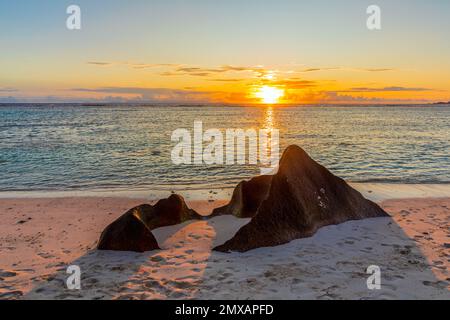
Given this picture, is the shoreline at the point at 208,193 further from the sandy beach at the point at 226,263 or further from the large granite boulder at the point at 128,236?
the large granite boulder at the point at 128,236

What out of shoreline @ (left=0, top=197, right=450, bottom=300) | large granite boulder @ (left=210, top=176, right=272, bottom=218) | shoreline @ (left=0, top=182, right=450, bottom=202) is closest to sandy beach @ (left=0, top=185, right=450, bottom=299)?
shoreline @ (left=0, top=197, right=450, bottom=300)

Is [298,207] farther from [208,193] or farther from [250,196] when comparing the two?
[208,193]

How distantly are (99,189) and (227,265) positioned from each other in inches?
479

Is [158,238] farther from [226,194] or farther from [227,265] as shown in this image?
[226,194]

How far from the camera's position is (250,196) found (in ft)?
38.4

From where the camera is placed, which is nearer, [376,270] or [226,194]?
[376,270]

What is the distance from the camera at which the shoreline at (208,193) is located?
640 inches

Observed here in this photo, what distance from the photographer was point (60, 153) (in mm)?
32125

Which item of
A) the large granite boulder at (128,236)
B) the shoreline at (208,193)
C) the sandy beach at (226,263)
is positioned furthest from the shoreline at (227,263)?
the shoreline at (208,193)

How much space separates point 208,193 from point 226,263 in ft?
29.6

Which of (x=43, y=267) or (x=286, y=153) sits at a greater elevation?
(x=286, y=153)
